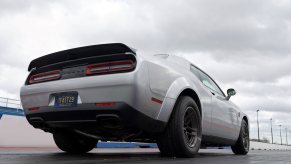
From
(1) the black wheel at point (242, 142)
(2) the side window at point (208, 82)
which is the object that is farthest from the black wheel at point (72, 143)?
(1) the black wheel at point (242, 142)

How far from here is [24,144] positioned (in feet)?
43.4

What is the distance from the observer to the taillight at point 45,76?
406 centimetres

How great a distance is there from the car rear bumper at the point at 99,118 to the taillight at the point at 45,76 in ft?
1.24

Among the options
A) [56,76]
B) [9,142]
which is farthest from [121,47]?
[9,142]

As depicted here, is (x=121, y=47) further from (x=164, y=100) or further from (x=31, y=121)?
(x=31, y=121)

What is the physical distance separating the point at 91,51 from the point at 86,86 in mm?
488

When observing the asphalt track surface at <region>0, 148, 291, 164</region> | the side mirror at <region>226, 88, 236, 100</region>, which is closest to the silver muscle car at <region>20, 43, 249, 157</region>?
the asphalt track surface at <region>0, 148, 291, 164</region>

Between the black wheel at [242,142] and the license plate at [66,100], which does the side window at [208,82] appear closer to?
the black wheel at [242,142]

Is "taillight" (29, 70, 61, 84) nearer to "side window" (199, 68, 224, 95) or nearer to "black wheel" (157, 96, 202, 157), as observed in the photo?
"black wheel" (157, 96, 202, 157)

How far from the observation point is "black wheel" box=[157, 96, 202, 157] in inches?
156

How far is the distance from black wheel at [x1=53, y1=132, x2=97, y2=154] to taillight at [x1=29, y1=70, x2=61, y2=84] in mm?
913

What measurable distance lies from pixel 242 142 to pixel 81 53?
13.3ft

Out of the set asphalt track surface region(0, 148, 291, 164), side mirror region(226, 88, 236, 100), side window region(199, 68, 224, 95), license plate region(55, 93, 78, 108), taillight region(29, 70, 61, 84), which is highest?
side window region(199, 68, 224, 95)

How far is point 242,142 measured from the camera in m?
6.77
